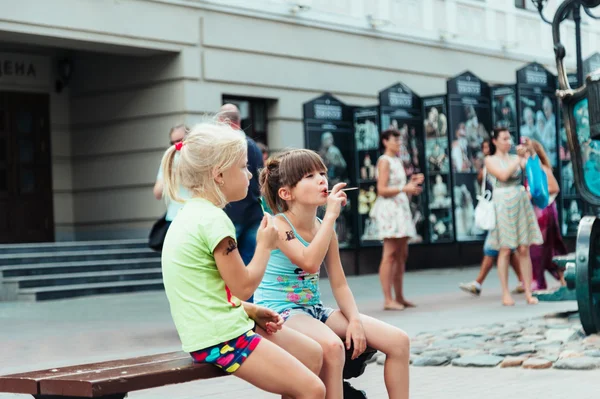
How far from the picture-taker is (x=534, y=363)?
281 inches

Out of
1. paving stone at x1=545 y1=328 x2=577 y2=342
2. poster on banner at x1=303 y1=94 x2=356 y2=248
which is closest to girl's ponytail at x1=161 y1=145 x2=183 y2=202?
paving stone at x1=545 y1=328 x2=577 y2=342

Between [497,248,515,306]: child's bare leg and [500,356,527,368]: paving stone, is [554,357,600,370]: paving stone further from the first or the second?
[497,248,515,306]: child's bare leg

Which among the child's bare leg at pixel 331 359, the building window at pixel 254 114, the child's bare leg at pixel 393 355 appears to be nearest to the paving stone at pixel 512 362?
the child's bare leg at pixel 393 355

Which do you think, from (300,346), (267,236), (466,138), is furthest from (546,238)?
(267,236)

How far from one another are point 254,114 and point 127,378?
15.3 meters

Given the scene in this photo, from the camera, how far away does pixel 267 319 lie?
15.2 ft

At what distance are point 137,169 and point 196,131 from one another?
47.2 ft

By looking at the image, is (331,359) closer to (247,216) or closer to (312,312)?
(312,312)

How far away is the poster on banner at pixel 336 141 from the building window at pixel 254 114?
1.10 m

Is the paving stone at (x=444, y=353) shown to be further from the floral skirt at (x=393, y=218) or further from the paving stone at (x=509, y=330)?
the floral skirt at (x=393, y=218)

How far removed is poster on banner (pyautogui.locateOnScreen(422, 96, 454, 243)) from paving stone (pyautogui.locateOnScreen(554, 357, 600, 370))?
12.8 metres

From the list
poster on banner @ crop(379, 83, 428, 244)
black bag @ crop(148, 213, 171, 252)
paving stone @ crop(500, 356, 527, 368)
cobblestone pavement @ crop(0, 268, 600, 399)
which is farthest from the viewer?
poster on banner @ crop(379, 83, 428, 244)

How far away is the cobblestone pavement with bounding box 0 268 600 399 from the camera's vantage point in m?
6.57

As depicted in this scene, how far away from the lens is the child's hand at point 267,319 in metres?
4.60
